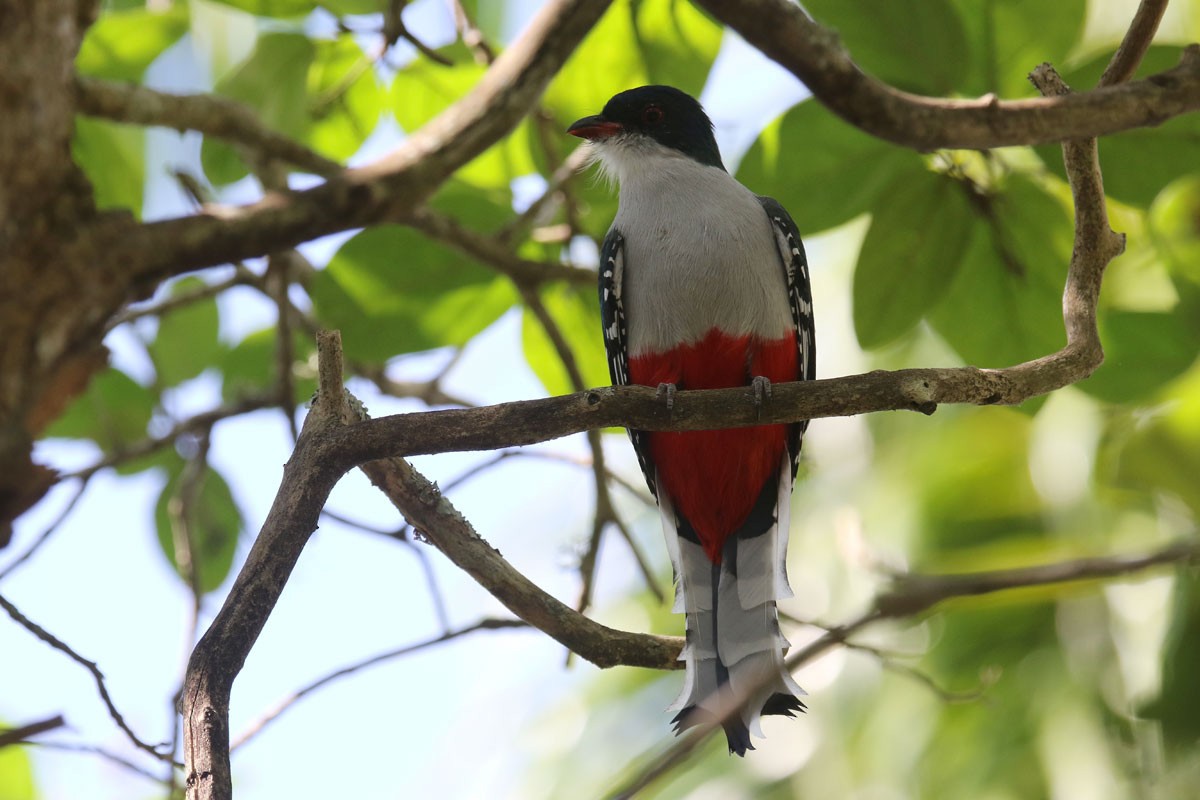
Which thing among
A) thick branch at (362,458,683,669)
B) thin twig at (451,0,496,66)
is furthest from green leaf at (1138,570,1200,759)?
thin twig at (451,0,496,66)

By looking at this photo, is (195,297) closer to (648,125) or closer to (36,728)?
(648,125)

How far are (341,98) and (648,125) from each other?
118 cm

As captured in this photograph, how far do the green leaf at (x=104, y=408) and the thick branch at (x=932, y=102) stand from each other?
3.55m

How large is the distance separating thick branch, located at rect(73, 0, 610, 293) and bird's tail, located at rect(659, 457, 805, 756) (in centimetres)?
182

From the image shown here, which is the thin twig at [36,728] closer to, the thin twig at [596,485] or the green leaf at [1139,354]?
the thin twig at [596,485]

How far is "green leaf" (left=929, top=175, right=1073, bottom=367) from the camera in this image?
11.4ft

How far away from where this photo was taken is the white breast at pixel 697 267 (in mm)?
3855

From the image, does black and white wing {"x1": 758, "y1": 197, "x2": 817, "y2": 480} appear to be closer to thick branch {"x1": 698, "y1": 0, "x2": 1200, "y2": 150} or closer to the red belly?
the red belly

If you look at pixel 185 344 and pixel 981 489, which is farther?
pixel 981 489

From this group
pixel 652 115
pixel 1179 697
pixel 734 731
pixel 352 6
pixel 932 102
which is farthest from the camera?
pixel 1179 697

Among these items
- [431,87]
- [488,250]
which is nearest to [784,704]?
[488,250]

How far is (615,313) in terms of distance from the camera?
407 centimetres

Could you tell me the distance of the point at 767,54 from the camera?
1889mm

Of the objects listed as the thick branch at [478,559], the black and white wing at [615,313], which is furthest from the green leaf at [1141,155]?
the thick branch at [478,559]
